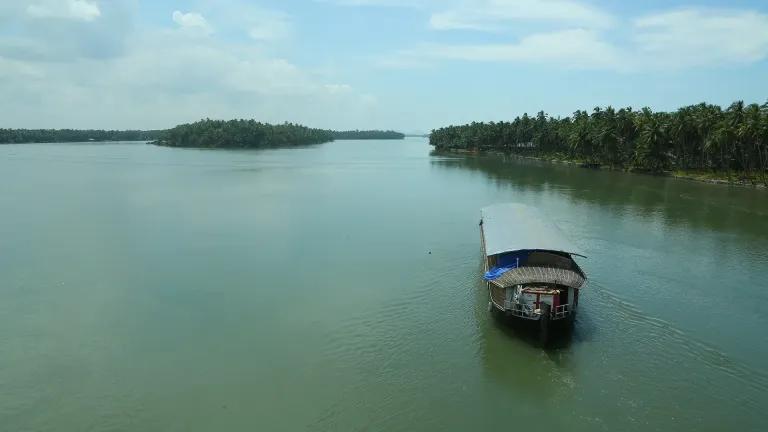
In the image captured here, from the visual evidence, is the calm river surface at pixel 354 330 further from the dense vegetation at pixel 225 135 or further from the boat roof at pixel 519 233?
the dense vegetation at pixel 225 135

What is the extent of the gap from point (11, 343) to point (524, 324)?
15.8 metres

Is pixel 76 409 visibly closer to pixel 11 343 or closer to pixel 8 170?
pixel 11 343

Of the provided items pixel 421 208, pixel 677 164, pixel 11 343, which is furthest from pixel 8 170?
pixel 677 164

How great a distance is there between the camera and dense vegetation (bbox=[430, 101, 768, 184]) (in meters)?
52.8

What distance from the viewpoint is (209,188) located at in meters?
52.4

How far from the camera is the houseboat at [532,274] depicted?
15562mm

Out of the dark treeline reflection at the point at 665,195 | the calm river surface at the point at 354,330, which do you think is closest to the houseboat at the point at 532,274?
the calm river surface at the point at 354,330

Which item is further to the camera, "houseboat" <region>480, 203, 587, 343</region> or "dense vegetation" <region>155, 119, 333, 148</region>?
"dense vegetation" <region>155, 119, 333, 148</region>

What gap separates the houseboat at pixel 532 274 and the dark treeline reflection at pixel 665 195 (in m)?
19.7

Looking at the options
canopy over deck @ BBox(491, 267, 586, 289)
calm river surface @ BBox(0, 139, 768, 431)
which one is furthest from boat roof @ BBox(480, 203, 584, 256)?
calm river surface @ BBox(0, 139, 768, 431)

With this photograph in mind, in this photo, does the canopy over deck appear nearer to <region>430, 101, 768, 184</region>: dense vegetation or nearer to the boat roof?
the boat roof

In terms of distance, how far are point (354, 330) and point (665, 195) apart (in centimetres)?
4131

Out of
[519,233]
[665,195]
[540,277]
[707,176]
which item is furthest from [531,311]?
[707,176]

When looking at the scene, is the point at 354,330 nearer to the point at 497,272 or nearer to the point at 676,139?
the point at 497,272
